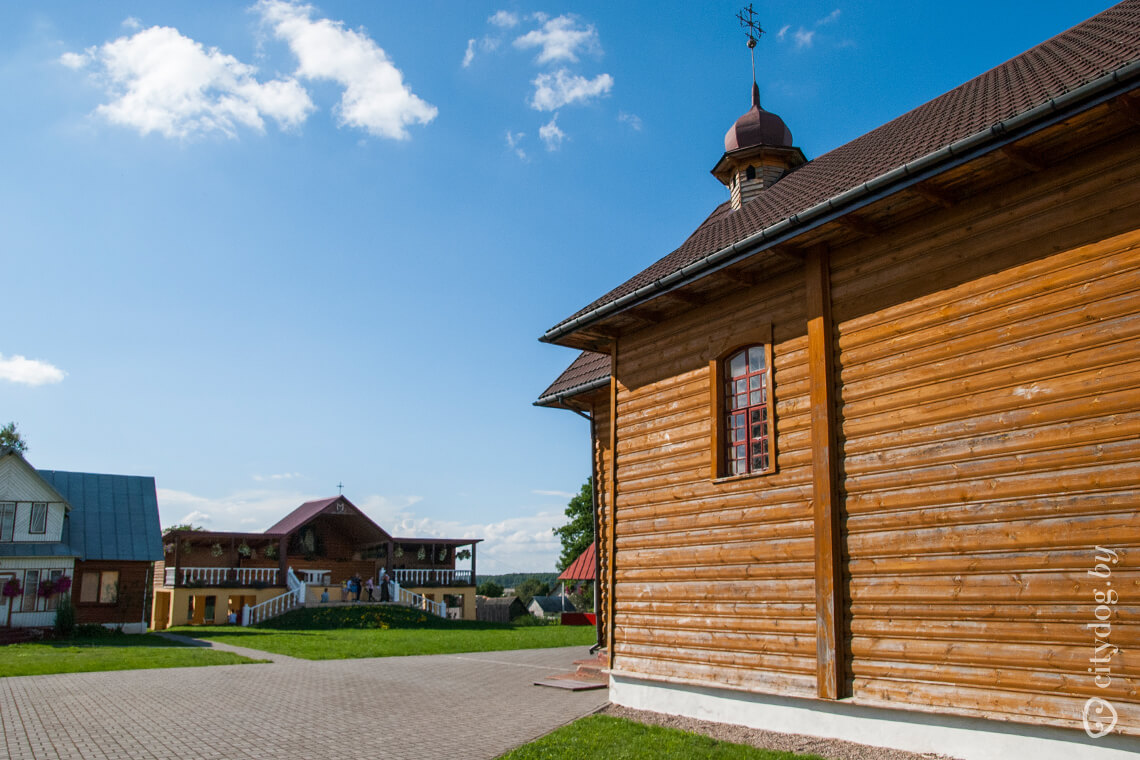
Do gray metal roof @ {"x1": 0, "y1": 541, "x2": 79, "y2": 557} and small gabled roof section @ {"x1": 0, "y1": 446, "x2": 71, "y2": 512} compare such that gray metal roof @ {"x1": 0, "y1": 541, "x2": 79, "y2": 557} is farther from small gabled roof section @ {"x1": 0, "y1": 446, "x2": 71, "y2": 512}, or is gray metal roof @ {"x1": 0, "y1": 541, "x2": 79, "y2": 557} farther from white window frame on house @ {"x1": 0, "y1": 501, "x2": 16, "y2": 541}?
small gabled roof section @ {"x1": 0, "y1": 446, "x2": 71, "y2": 512}

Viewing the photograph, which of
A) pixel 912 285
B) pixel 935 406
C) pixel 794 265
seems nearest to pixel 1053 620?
pixel 935 406

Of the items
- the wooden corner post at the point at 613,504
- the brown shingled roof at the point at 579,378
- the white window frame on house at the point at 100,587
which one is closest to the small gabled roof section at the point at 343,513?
the white window frame on house at the point at 100,587

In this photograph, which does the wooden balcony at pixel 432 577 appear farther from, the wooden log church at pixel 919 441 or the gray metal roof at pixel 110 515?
the wooden log church at pixel 919 441

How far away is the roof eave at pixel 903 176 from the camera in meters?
6.43

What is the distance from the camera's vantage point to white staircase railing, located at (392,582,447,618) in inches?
1348

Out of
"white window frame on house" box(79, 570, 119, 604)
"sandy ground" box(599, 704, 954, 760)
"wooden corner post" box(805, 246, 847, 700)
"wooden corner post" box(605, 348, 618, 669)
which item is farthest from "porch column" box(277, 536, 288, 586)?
"wooden corner post" box(805, 246, 847, 700)

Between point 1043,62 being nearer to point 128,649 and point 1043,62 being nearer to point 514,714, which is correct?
point 514,714

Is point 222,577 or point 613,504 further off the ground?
point 613,504

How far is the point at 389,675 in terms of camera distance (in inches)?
593

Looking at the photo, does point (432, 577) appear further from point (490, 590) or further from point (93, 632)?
point (490, 590)

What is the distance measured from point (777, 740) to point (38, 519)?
28.1 meters

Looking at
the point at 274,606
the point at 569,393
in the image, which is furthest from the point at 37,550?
the point at 569,393

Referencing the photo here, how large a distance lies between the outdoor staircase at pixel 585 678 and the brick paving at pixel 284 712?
0.95 feet

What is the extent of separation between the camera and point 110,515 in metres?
30.7
